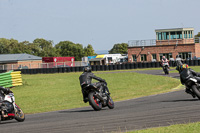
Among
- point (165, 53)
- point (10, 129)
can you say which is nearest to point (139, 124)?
point (10, 129)

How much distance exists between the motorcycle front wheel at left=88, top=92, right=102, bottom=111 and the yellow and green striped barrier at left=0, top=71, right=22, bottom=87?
17.4 meters

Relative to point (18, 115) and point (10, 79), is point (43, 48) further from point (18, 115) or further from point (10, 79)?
point (18, 115)

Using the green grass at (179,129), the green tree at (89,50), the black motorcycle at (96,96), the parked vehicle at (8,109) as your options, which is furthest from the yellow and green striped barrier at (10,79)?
the green tree at (89,50)

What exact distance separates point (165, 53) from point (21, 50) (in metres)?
78.9

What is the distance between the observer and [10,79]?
29.5 metres

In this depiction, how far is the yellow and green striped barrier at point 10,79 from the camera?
93.6 feet

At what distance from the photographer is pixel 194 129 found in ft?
23.4

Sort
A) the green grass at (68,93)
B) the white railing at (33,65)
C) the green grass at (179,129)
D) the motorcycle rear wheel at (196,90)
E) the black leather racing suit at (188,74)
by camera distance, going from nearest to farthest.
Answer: the green grass at (179,129) < the motorcycle rear wheel at (196,90) < the black leather racing suit at (188,74) < the green grass at (68,93) < the white railing at (33,65)

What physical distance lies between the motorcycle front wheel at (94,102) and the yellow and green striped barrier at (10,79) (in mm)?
17432

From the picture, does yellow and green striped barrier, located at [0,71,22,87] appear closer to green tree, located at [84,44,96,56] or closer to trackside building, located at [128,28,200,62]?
trackside building, located at [128,28,200,62]

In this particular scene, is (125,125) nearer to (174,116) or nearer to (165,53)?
(174,116)

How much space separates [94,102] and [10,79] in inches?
736

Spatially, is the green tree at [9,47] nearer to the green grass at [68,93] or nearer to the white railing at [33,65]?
the white railing at [33,65]

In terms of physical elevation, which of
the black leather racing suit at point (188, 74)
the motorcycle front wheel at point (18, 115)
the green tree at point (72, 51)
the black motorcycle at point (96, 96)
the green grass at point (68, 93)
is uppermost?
the green tree at point (72, 51)
